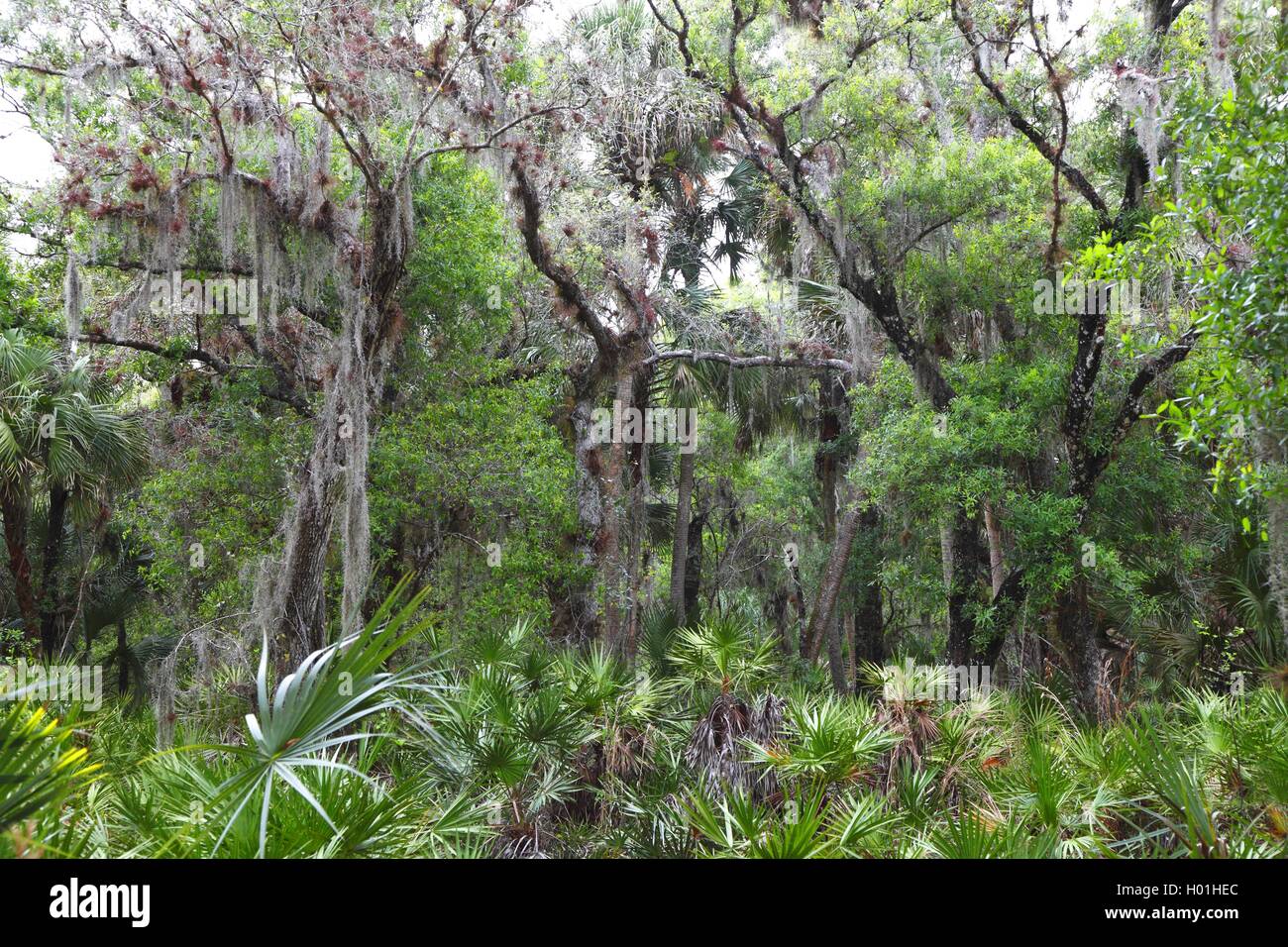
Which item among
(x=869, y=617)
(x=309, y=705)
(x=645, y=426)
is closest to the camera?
(x=309, y=705)

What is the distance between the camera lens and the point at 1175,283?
10844 mm

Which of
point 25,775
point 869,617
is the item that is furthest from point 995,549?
point 25,775

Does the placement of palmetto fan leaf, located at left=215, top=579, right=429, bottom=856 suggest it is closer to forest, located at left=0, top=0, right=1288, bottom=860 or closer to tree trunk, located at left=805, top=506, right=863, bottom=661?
forest, located at left=0, top=0, right=1288, bottom=860

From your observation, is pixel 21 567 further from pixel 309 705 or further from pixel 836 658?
pixel 836 658

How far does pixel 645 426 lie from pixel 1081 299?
6.88 m

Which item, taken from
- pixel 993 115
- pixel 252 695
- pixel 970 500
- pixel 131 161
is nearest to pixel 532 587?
pixel 252 695

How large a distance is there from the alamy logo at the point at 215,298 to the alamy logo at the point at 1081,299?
8.83 m

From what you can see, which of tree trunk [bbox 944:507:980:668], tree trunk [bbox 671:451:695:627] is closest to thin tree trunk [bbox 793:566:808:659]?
tree trunk [bbox 671:451:695:627]

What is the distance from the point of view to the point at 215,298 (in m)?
11.1

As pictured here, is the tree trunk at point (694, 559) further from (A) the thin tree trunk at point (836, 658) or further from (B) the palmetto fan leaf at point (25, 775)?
(B) the palmetto fan leaf at point (25, 775)

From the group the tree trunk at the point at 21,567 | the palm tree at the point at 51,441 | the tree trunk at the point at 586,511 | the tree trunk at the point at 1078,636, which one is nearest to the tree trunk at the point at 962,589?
the tree trunk at the point at 1078,636

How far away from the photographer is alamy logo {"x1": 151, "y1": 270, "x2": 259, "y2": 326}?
1082cm
